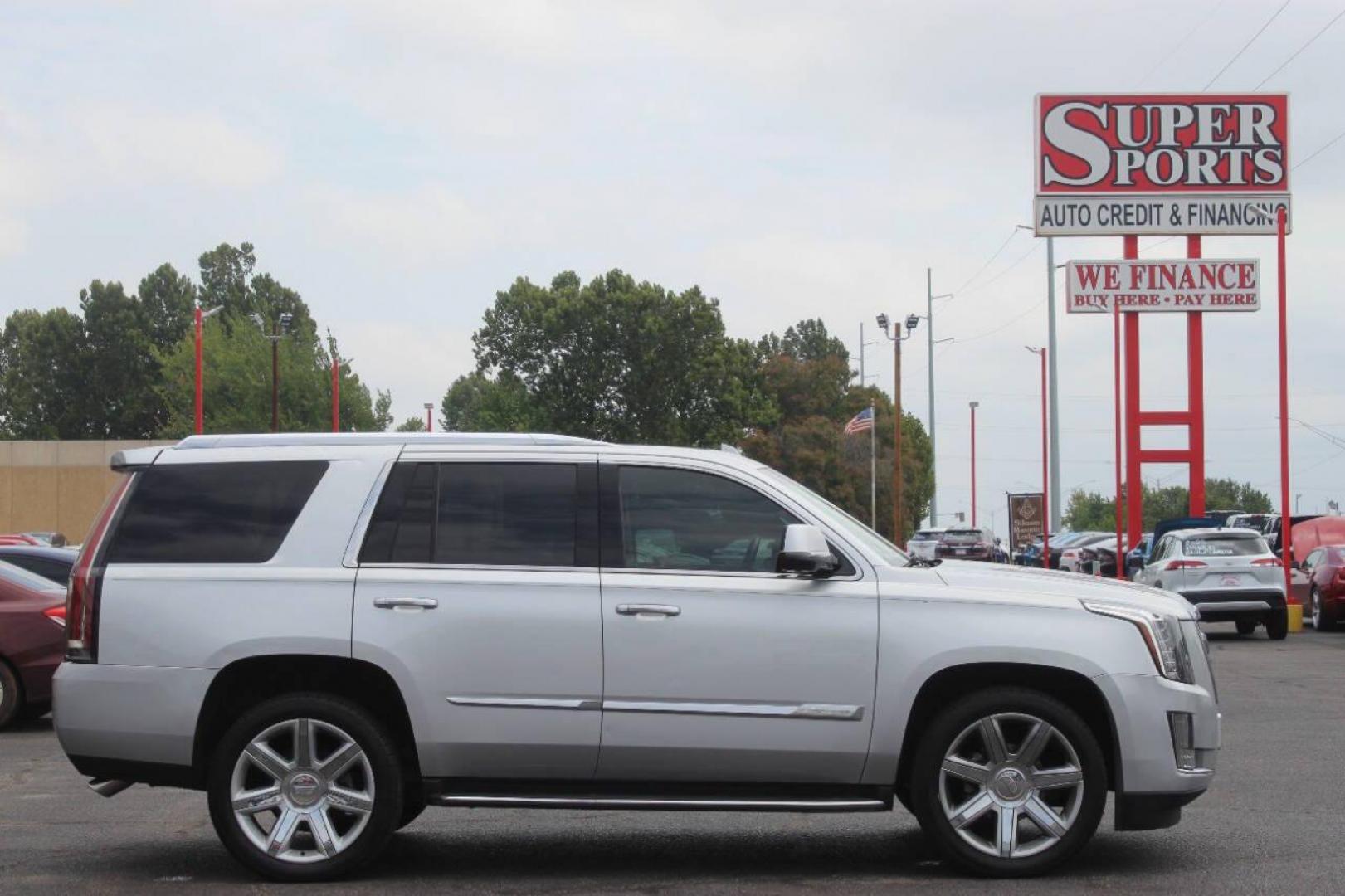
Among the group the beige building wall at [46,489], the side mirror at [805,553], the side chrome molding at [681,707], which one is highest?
Result: the beige building wall at [46,489]

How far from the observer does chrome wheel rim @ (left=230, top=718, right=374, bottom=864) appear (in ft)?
24.6

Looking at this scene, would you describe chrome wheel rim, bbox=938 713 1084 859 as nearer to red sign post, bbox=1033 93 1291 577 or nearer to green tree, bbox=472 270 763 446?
red sign post, bbox=1033 93 1291 577

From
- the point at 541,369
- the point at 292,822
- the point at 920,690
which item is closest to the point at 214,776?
the point at 292,822

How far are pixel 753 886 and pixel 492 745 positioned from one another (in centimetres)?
122

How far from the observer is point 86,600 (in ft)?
25.0

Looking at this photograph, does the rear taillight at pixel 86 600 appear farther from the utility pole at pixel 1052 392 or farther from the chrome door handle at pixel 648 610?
the utility pole at pixel 1052 392

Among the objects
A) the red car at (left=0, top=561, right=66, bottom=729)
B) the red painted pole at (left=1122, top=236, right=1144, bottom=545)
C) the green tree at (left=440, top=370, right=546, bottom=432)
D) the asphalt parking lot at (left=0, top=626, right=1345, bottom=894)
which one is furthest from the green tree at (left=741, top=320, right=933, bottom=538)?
the asphalt parking lot at (left=0, top=626, right=1345, bottom=894)

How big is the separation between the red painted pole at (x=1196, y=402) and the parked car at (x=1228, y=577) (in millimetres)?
13532

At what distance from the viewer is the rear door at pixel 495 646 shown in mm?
7422

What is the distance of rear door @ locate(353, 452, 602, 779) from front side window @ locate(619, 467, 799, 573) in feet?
0.69

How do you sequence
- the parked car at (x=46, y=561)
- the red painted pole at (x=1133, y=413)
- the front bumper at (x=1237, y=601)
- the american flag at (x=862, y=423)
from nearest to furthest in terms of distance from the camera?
the parked car at (x=46, y=561) < the front bumper at (x=1237, y=601) < the red painted pole at (x=1133, y=413) < the american flag at (x=862, y=423)

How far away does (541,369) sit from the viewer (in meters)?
85.6

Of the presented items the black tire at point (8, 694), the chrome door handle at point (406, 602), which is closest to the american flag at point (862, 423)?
the black tire at point (8, 694)

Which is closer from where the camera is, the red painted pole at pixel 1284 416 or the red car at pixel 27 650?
the red car at pixel 27 650
